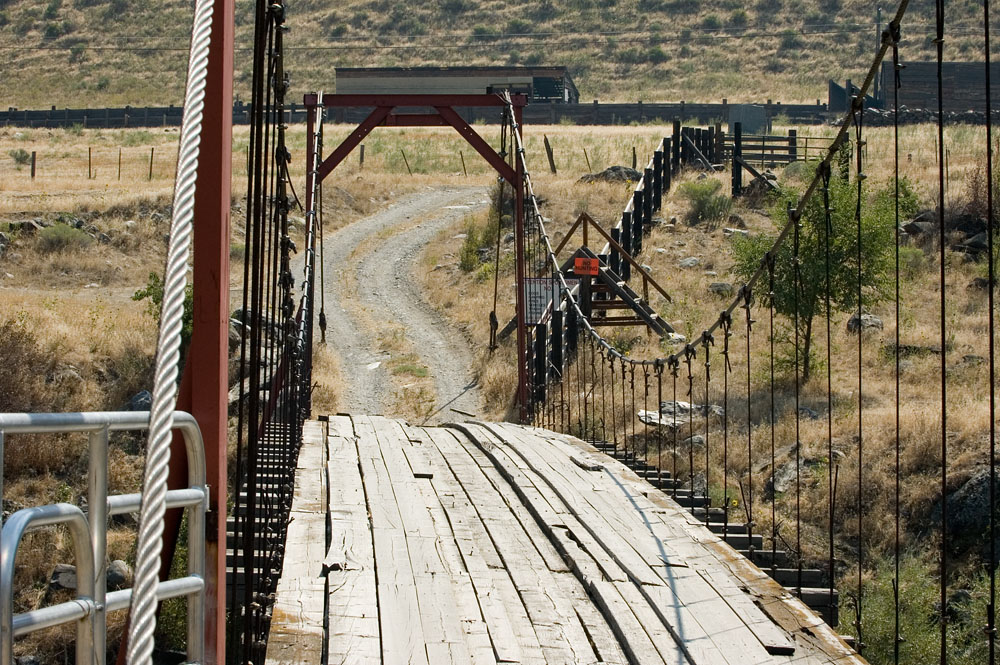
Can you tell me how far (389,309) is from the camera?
61.5 feet

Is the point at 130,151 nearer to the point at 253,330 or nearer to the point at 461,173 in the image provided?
the point at 461,173

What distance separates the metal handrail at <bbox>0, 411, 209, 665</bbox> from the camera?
1881 mm

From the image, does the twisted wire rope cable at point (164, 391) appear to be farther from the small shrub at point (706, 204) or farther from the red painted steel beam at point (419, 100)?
the small shrub at point (706, 204)

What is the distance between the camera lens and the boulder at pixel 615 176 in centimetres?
2312

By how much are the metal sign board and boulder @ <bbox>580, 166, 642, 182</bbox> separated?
27.3 feet

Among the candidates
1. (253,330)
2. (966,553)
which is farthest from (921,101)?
(253,330)

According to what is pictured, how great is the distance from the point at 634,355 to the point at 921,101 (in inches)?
1099

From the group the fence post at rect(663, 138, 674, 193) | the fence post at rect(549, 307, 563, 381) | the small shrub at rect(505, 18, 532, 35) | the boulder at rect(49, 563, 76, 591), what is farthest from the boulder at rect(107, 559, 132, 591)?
the small shrub at rect(505, 18, 532, 35)

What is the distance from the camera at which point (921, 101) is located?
127ft

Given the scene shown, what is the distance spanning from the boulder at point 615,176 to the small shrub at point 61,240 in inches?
363

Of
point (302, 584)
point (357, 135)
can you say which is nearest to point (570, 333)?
point (357, 135)

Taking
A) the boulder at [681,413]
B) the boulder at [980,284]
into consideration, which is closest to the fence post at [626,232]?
the boulder at [980,284]

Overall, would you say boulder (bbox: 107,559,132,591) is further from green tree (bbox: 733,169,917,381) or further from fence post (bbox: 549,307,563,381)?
green tree (bbox: 733,169,917,381)

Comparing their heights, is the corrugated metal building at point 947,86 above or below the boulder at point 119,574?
above
